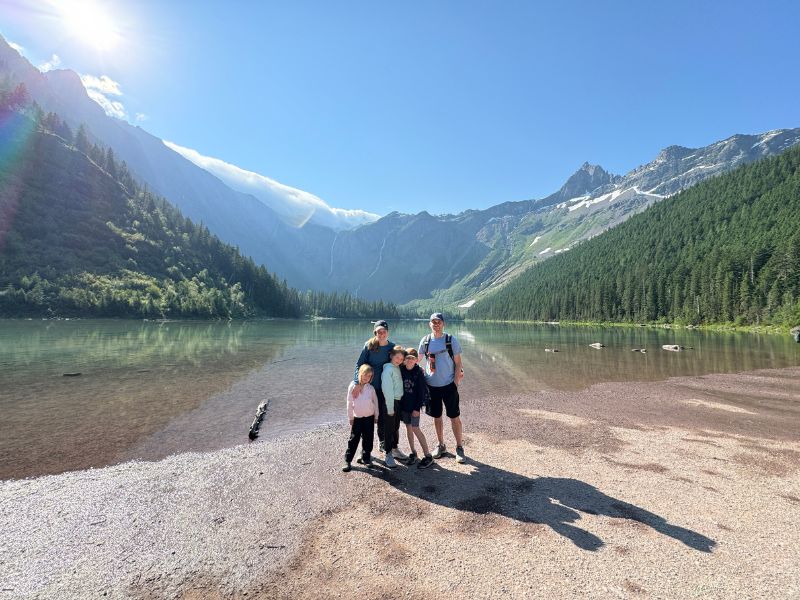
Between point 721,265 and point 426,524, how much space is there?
450 feet

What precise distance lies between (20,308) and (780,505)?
149m

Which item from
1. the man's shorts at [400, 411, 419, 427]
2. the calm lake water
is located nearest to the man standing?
the man's shorts at [400, 411, 419, 427]

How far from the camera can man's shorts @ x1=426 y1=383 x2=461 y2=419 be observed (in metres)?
11.5

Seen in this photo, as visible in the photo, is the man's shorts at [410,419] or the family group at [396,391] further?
the man's shorts at [410,419]

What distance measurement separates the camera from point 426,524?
791 cm

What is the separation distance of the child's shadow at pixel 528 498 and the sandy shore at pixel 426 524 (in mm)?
48

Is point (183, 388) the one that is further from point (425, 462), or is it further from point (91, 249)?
point (91, 249)

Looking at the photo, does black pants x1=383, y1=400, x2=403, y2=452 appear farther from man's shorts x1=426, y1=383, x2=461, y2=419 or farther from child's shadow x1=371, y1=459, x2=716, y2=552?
man's shorts x1=426, y1=383, x2=461, y2=419

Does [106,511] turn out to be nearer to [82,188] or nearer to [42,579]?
[42,579]

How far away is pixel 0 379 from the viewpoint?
80.2 ft

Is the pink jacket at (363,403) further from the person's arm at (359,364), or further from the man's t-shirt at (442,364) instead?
the man's t-shirt at (442,364)

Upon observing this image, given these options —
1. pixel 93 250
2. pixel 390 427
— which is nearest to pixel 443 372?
pixel 390 427

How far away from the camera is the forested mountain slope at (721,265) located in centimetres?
9281

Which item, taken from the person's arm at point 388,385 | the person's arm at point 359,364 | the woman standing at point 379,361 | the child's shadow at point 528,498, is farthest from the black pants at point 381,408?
the child's shadow at point 528,498
